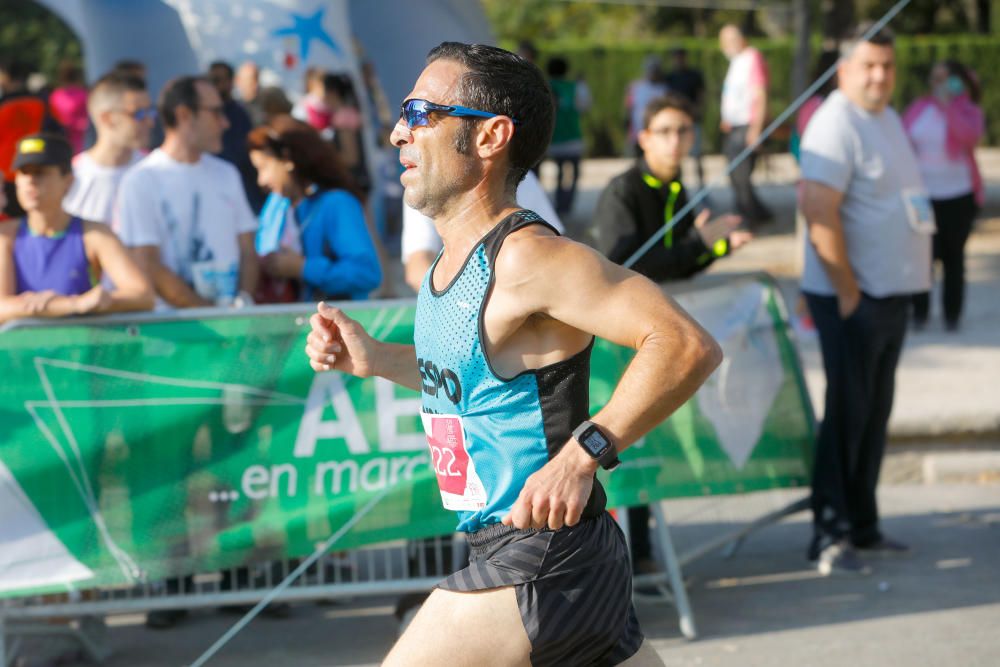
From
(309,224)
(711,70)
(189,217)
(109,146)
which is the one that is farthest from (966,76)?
(711,70)

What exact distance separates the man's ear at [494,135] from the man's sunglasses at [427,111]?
1cm

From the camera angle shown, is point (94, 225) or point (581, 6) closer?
point (94, 225)

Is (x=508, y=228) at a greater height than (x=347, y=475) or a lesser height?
greater

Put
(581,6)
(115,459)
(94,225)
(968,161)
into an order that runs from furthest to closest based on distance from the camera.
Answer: (581,6) → (968,161) → (94,225) → (115,459)

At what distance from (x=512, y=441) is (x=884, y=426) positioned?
12.0ft

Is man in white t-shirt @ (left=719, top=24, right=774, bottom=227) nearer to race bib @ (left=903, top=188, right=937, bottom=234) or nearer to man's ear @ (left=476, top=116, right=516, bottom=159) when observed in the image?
race bib @ (left=903, top=188, right=937, bottom=234)

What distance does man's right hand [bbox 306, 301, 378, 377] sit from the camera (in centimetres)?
326

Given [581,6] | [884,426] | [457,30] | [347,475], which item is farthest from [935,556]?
[581,6]

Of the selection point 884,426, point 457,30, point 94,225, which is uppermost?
point 457,30

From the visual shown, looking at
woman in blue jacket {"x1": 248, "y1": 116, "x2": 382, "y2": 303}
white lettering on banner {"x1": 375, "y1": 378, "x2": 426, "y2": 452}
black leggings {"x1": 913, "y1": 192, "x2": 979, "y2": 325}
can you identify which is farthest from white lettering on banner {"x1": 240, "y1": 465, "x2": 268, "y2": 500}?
black leggings {"x1": 913, "y1": 192, "x2": 979, "y2": 325}

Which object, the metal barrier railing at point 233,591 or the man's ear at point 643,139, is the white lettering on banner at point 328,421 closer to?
the metal barrier railing at point 233,591

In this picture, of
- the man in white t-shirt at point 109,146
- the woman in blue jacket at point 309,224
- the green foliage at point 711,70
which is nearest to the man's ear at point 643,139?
the woman in blue jacket at point 309,224

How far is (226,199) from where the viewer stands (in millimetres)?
6227

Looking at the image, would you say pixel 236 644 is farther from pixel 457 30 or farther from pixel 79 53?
pixel 79 53
